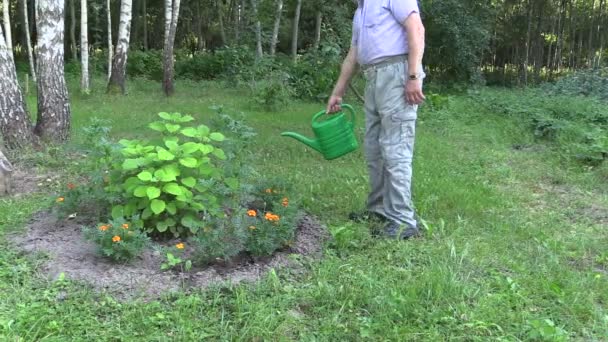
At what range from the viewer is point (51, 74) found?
6105 mm

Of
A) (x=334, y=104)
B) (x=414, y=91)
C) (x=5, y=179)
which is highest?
(x=414, y=91)

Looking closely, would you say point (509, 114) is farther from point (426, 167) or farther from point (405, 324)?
point (405, 324)

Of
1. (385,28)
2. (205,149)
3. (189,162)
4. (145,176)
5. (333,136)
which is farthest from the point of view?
(333,136)

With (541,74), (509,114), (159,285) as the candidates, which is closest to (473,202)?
(159,285)

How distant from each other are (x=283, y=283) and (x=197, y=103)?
331 inches

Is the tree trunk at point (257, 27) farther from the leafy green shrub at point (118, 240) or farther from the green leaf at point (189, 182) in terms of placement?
the leafy green shrub at point (118, 240)

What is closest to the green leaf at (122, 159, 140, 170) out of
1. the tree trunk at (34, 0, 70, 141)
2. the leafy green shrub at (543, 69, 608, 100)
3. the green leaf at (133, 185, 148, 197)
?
the green leaf at (133, 185, 148, 197)

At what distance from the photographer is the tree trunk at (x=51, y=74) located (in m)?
5.97

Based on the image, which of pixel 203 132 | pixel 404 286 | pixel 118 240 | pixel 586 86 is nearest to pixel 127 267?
pixel 118 240

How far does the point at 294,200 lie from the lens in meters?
3.94

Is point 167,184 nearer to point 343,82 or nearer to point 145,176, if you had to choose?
point 145,176

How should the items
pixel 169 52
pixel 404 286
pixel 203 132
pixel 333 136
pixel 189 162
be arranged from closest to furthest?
pixel 404 286 → pixel 189 162 → pixel 203 132 → pixel 333 136 → pixel 169 52

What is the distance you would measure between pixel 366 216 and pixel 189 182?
1389 mm

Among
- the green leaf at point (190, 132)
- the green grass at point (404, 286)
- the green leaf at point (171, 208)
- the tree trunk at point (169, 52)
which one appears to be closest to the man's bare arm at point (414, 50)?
the green grass at point (404, 286)
